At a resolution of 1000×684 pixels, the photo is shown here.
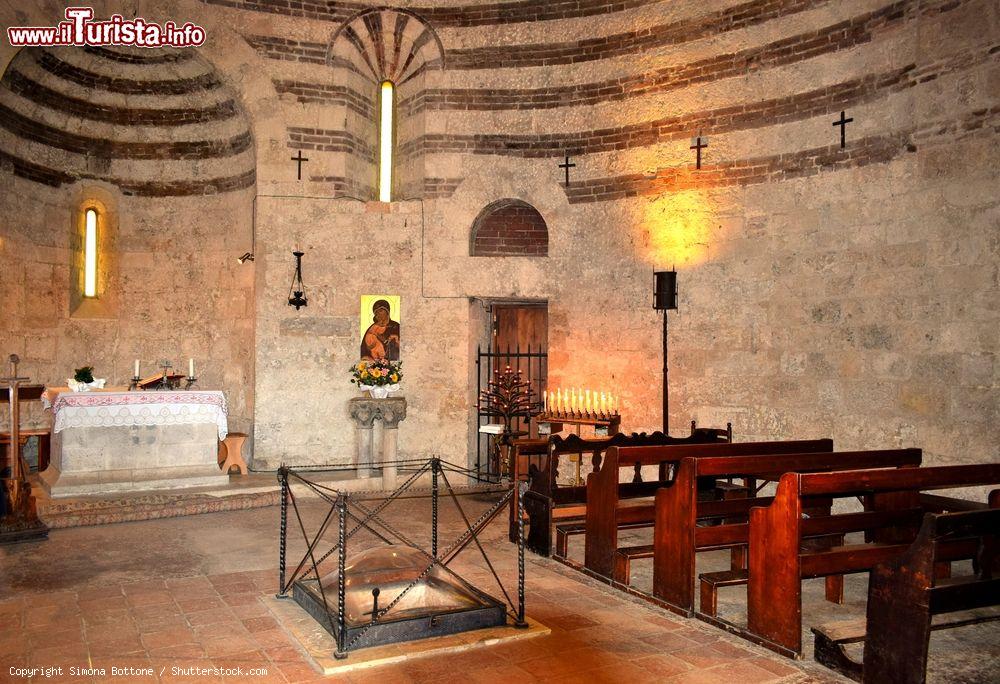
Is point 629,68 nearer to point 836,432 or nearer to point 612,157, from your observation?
point 612,157

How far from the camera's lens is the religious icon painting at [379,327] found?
10547 mm

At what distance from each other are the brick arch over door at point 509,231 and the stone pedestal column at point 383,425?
2522 mm

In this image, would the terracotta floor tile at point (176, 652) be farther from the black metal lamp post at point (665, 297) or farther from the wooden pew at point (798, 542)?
the black metal lamp post at point (665, 297)

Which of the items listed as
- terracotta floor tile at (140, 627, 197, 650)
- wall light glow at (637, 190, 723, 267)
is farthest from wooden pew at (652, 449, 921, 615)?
wall light glow at (637, 190, 723, 267)

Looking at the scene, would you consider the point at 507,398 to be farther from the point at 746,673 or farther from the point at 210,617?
the point at 746,673

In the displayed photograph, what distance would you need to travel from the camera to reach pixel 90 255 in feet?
37.7

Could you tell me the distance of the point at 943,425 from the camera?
7.32 metres

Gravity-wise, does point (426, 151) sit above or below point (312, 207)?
above

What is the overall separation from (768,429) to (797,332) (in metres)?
1.16

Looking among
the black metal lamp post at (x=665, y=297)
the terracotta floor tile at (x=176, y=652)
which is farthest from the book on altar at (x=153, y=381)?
the black metal lamp post at (x=665, y=297)

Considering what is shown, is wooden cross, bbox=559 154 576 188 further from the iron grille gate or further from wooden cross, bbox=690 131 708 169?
the iron grille gate

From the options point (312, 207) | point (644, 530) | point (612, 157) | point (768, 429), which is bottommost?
point (644, 530)

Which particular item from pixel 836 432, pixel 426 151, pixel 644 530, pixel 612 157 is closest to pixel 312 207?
pixel 426 151

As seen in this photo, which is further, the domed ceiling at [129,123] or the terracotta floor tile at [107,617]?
the domed ceiling at [129,123]
